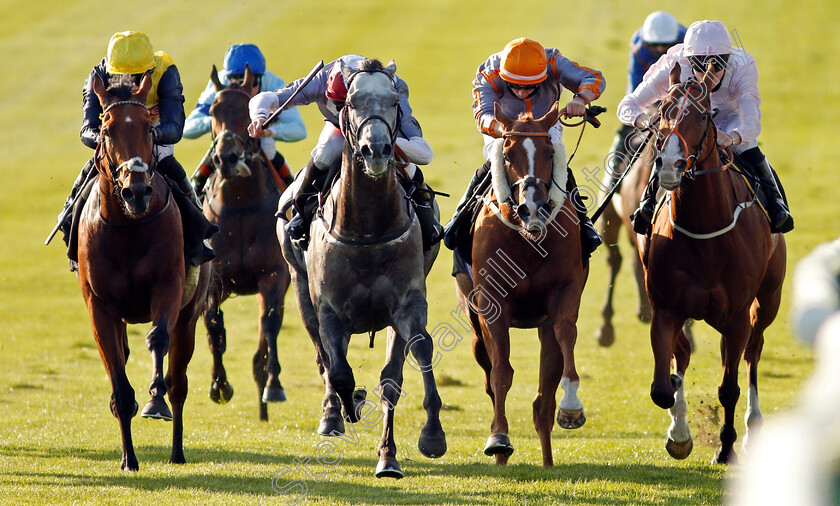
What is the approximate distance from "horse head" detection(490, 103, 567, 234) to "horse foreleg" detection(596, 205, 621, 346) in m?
7.14

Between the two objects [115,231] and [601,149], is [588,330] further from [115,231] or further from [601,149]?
[601,149]

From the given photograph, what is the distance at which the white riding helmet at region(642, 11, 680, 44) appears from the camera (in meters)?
11.8

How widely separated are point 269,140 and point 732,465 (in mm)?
5398

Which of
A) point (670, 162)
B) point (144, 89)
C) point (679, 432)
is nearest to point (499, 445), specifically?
point (679, 432)

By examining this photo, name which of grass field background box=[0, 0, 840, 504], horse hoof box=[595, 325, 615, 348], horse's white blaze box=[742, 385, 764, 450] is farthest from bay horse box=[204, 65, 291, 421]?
horse hoof box=[595, 325, 615, 348]

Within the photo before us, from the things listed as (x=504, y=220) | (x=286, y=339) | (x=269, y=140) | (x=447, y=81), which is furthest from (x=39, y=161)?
(x=504, y=220)

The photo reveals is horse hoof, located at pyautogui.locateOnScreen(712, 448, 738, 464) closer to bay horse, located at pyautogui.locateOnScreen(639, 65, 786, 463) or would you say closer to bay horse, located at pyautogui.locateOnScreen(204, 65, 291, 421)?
bay horse, located at pyautogui.locateOnScreen(639, 65, 786, 463)

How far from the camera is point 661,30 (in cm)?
1188

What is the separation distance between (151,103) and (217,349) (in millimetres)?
2819

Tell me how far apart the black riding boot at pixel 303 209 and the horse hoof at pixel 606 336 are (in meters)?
7.97

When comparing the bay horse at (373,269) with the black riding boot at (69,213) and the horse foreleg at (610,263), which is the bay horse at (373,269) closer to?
the black riding boot at (69,213)

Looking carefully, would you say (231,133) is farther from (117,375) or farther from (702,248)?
(702,248)

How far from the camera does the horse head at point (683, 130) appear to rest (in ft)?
22.1

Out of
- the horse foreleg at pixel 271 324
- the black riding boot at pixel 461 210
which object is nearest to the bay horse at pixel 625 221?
the horse foreleg at pixel 271 324
